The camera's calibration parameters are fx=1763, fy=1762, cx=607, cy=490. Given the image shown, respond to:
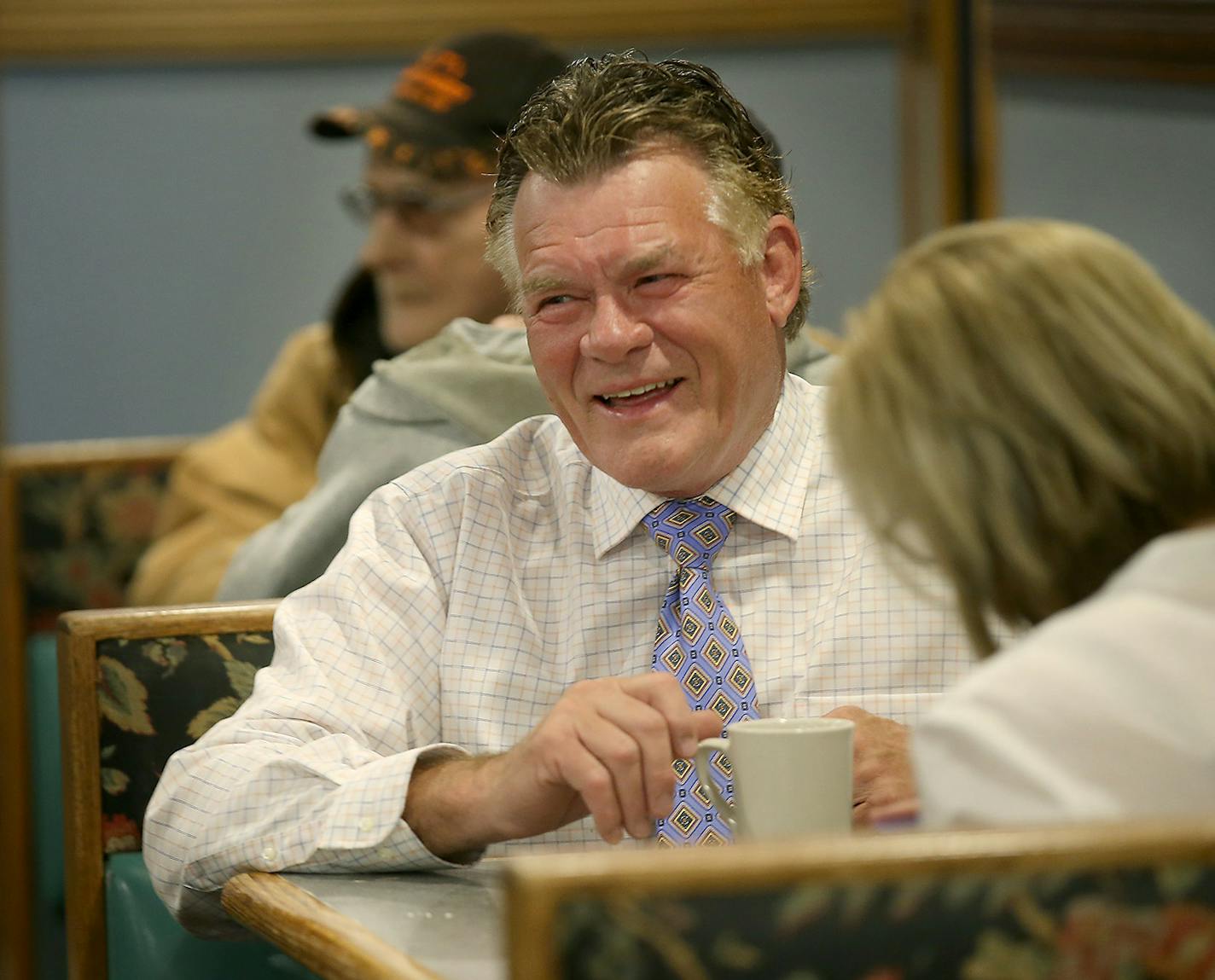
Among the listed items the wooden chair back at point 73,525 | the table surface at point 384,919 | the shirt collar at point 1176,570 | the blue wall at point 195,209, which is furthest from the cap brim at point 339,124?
the shirt collar at point 1176,570

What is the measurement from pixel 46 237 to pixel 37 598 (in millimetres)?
1010

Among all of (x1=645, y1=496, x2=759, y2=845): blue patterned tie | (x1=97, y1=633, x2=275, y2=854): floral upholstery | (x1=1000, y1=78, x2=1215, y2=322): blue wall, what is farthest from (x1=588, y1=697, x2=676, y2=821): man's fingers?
(x1=1000, y1=78, x2=1215, y2=322): blue wall

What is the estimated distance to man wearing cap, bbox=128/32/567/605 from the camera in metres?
1.88

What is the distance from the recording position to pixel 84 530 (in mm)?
3490

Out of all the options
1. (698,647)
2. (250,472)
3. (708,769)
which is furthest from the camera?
(250,472)

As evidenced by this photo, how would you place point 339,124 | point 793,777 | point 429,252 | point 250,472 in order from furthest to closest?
point 250,472
point 339,124
point 429,252
point 793,777

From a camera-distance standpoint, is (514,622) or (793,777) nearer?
(793,777)

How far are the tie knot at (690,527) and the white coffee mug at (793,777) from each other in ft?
1.69

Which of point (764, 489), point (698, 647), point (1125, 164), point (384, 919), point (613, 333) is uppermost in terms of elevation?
point (1125, 164)

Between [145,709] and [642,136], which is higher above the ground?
[642,136]

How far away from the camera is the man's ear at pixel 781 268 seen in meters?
1.65

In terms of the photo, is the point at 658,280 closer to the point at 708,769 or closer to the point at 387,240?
the point at 708,769

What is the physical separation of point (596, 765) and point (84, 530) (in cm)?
256

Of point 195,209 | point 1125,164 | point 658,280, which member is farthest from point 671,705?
point 195,209
